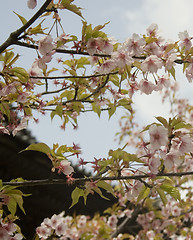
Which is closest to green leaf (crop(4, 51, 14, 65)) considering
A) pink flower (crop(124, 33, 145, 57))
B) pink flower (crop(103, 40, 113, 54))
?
pink flower (crop(103, 40, 113, 54))

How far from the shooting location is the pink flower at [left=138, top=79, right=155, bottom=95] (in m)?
1.86

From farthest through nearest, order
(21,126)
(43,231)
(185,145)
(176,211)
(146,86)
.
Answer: (176,211), (43,231), (21,126), (146,86), (185,145)

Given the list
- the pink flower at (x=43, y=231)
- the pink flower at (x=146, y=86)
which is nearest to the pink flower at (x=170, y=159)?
the pink flower at (x=146, y=86)

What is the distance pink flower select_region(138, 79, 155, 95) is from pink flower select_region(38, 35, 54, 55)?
1.98 feet

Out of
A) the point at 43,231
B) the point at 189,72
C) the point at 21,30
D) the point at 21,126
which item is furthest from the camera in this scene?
the point at 43,231

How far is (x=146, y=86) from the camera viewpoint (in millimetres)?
1872

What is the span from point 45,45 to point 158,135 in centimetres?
73

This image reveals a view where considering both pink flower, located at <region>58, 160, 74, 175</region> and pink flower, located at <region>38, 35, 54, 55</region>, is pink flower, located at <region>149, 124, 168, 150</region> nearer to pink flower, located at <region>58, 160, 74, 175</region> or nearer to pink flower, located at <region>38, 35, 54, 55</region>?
pink flower, located at <region>58, 160, 74, 175</region>

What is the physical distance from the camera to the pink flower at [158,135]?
1.50m

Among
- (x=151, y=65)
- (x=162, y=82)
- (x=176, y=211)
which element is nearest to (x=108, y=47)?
(x=151, y=65)

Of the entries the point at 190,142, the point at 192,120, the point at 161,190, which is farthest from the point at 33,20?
the point at 192,120

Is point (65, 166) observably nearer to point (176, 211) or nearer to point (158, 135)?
point (158, 135)

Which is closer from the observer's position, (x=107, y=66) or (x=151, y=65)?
(x=151, y=65)

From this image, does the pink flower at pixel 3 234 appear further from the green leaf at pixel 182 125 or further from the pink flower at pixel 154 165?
the green leaf at pixel 182 125
